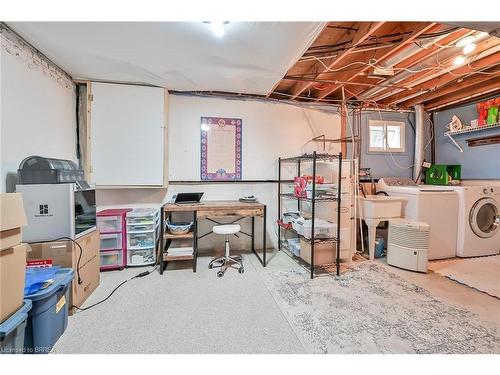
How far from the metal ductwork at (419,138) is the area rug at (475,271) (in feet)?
4.94

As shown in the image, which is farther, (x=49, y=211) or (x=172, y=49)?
(x=172, y=49)

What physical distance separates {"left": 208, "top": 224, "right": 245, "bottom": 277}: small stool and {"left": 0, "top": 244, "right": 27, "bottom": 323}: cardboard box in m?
1.70

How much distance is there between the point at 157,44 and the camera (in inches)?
76.9

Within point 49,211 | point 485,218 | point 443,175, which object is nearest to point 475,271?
point 485,218

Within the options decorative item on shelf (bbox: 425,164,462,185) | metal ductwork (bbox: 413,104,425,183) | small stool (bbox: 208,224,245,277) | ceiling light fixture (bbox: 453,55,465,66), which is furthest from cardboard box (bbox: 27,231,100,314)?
decorative item on shelf (bbox: 425,164,462,185)

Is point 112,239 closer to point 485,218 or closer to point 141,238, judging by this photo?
point 141,238

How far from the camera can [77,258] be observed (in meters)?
1.92

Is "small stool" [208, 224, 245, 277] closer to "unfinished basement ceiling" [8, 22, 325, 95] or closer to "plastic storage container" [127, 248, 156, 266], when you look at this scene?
"plastic storage container" [127, 248, 156, 266]

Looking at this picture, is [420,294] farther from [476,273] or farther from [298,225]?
[298,225]

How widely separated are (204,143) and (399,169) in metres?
3.61

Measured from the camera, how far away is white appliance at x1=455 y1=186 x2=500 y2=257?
10.2 ft

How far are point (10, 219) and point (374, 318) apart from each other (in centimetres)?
256

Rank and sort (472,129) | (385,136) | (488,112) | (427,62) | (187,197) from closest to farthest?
(427,62) → (187,197) → (488,112) → (472,129) → (385,136)
